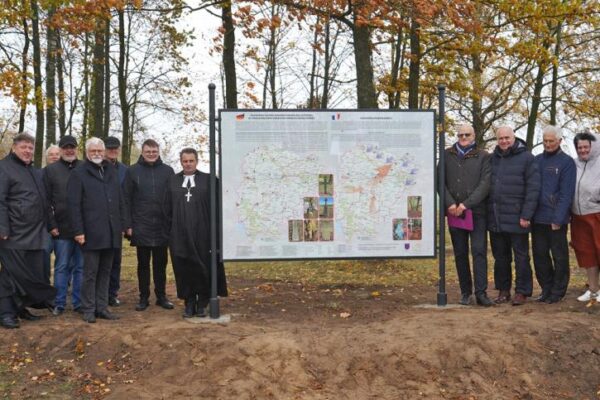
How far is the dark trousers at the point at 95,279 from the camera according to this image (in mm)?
6832

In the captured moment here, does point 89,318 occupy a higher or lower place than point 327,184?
lower

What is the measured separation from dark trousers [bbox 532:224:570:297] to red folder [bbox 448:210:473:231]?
2.61ft

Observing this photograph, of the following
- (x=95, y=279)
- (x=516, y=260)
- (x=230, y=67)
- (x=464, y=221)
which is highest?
(x=230, y=67)

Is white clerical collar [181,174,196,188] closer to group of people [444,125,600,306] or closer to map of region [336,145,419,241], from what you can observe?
map of region [336,145,419,241]

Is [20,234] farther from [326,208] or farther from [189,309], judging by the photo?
[326,208]

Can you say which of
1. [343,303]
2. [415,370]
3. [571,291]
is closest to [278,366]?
[415,370]

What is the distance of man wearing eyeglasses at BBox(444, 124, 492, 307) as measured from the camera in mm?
7203

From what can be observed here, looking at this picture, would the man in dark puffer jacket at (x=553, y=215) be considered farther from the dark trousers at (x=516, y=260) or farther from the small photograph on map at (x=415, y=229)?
the small photograph on map at (x=415, y=229)

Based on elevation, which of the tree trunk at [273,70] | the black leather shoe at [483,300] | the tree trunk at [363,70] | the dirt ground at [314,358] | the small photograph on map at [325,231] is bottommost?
the dirt ground at [314,358]

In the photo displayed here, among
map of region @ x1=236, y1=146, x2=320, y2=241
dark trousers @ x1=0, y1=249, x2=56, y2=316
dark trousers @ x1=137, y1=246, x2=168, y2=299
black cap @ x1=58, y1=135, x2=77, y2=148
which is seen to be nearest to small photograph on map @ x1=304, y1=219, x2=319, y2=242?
map of region @ x1=236, y1=146, x2=320, y2=241

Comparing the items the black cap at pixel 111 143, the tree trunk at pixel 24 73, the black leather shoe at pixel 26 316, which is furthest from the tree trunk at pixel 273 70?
the black leather shoe at pixel 26 316

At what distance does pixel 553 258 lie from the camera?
729 cm

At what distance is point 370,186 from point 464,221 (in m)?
1.25

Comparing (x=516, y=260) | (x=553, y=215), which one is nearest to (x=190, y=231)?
(x=516, y=260)
